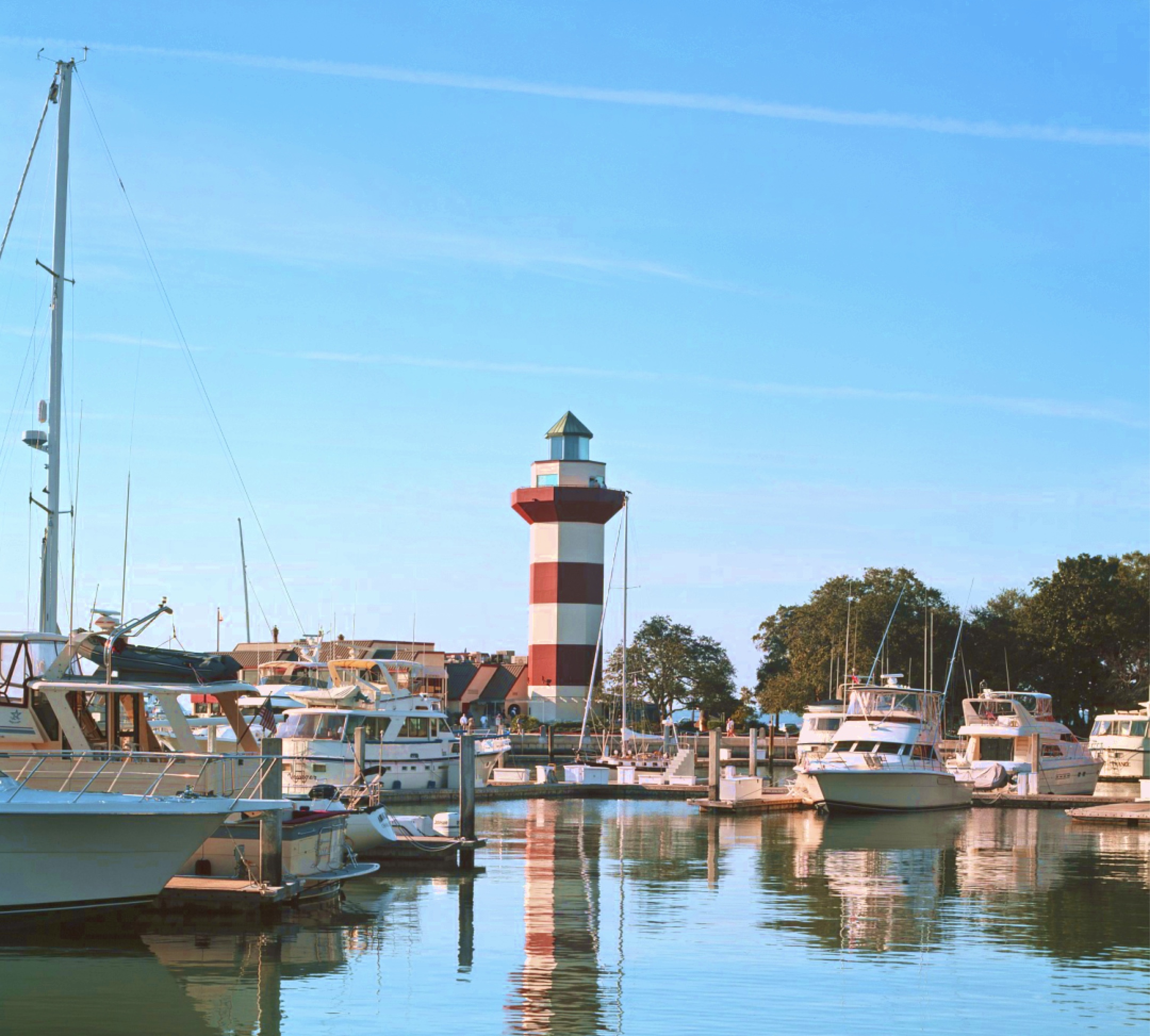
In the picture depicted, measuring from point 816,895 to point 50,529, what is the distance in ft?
45.5

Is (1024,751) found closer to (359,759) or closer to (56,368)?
(359,759)

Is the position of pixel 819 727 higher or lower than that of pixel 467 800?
higher

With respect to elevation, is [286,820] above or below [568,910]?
above

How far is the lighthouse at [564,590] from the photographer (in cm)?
7175

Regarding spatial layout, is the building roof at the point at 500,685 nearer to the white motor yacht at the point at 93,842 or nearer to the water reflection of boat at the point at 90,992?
the white motor yacht at the point at 93,842

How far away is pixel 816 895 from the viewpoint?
25.8 m

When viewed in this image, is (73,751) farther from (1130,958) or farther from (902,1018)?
(1130,958)

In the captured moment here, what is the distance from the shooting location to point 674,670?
81.4 metres

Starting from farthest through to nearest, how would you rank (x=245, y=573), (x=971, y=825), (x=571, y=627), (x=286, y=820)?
(x=571, y=627)
(x=245, y=573)
(x=971, y=825)
(x=286, y=820)

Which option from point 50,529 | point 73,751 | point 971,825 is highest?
point 50,529

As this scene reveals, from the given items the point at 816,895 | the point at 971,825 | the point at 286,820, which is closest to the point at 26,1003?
the point at 286,820

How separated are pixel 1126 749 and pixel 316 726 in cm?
3355

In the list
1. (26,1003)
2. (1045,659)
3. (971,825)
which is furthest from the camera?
(1045,659)

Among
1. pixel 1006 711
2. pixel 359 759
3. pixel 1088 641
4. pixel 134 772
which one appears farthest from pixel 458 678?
pixel 134 772
